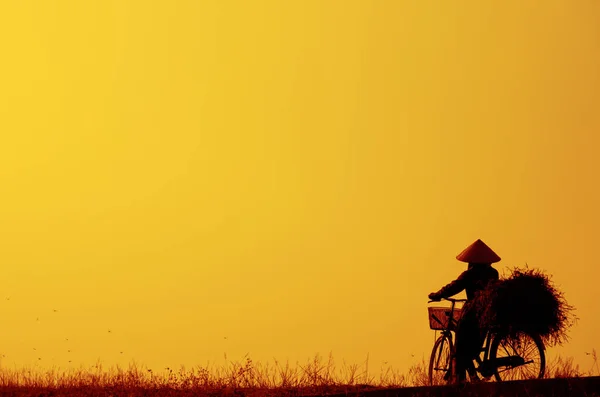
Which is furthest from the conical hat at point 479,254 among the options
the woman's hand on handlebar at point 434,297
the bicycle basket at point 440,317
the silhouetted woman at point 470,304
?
the bicycle basket at point 440,317

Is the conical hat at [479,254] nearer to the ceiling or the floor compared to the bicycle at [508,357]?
nearer to the ceiling

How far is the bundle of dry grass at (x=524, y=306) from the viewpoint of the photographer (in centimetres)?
1359

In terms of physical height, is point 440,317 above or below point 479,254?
below

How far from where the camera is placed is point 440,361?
48.8 ft

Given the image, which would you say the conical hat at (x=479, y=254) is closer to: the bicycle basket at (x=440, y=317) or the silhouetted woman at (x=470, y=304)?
the silhouetted woman at (x=470, y=304)

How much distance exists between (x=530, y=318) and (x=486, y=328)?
0.62 m

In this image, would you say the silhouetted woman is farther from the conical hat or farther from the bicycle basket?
the bicycle basket

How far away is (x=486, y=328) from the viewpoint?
1384 cm

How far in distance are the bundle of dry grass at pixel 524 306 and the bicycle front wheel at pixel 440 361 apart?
3.41ft

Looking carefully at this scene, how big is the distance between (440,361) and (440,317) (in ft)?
2.12

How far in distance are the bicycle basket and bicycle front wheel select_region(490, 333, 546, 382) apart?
76 centimetres

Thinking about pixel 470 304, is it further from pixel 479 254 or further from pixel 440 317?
pixel 440 317

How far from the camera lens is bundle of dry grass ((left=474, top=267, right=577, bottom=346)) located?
1359cm

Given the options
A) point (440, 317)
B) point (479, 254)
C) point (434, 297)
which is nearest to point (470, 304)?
point (434, 297)
